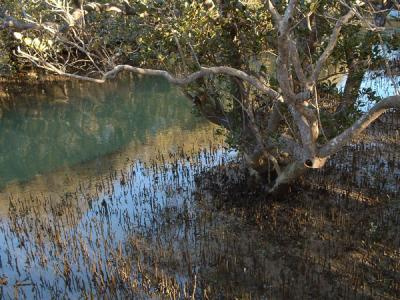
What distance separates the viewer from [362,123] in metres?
5.32

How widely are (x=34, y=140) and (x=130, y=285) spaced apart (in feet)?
33.2

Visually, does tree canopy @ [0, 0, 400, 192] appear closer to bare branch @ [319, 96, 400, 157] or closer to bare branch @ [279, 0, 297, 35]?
bare branch @ [319, 96, 400, 157]

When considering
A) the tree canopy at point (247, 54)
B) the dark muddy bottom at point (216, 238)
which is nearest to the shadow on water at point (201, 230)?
the dark muddy bottom at point (216, 238)

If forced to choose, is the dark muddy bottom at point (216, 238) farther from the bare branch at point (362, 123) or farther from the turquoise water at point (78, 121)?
the turquoise water at point (78, 121)

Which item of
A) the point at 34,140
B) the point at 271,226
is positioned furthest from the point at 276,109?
the point at 34,140

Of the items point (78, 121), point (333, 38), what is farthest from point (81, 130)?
point (333, 38)

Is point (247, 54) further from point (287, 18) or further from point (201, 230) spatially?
point (201, 230)

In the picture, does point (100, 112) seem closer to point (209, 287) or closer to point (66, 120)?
point (66, 120)

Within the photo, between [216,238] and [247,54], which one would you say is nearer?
[216,238]

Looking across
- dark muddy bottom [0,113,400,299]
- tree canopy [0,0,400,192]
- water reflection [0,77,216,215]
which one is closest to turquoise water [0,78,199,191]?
water reflection [0,77,216,215]

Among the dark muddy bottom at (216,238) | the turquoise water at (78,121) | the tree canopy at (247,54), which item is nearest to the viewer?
the dark muddy bottom at (216,238)

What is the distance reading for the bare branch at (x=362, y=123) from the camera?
4.89 m

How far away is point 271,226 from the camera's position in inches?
286

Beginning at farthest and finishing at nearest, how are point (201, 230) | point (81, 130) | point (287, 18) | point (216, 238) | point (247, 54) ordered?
point (81, 130), point (247, 54), point (201, 230), point (216, 238), point (287, 18)
